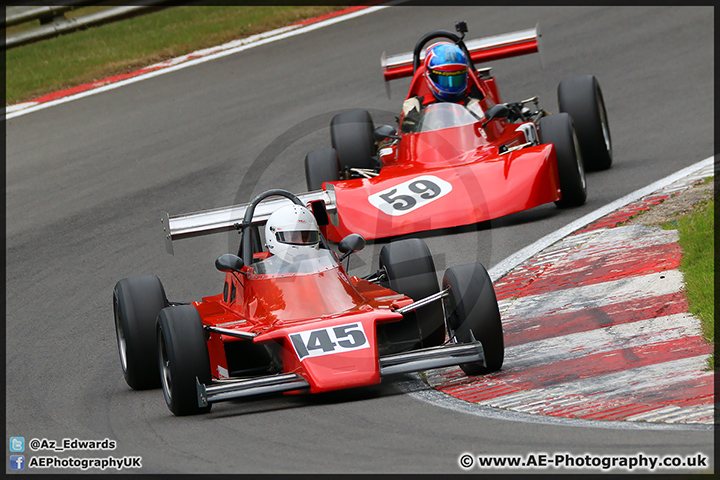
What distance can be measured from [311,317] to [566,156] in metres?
4.31

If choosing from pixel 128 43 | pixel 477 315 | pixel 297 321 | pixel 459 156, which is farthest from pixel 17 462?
pixel 128 43

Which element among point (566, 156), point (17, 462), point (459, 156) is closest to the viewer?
point (17, 462)

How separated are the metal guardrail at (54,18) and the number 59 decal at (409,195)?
11.0m

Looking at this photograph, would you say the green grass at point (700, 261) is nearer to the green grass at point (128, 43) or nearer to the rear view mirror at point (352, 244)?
the rear view mirror at point (352, 244)

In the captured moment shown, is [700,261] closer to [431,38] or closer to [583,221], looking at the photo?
[583,221]

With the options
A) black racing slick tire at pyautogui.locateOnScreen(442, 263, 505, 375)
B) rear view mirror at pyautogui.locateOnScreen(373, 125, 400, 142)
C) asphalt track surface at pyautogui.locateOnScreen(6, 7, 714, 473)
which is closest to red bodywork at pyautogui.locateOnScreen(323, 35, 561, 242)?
asphalt track surface at pyautogui.locateOnScreen(6, 7, 714, 473)

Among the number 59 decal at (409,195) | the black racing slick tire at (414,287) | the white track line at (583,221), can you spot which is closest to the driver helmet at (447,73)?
the number 59 decal at (409,195)

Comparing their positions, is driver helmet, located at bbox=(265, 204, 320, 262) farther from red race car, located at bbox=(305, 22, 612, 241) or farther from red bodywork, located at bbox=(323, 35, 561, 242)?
red bodywork, located at bbox=(323, 35, 561, 242)

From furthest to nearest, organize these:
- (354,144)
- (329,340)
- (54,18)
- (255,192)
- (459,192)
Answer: (54,18)
(255,192)
(354,144)
(459,192)
(329,340)

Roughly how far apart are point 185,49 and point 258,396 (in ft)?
42.6

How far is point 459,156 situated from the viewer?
10953 millimetres

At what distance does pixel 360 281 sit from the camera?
792cm

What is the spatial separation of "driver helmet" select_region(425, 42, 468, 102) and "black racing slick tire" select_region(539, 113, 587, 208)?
1111 millimetres

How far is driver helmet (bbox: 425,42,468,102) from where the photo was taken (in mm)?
11578
